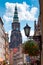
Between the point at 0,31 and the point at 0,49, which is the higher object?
the point at 0,31

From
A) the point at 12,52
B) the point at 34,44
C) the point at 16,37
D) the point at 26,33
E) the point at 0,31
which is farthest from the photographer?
the point at 16,37

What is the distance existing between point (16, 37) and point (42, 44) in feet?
343

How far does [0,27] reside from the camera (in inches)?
1997

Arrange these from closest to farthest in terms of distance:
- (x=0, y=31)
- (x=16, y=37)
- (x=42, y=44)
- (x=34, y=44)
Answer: (x=42, y=44)
(x=34, y=44)
(x=0, y=31)
(x=16, y=37)

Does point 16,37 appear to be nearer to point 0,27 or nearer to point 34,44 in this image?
point 0,27

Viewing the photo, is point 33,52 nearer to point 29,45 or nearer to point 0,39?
point 29,45

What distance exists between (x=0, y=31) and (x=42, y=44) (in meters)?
40.5

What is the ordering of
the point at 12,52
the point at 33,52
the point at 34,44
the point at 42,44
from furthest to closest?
the point at 12,52 → the point at 33,52 → the point at 34,44 → the point at 42,44

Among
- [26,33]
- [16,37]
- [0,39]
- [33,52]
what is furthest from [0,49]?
[16,37]

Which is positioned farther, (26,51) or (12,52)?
(12,52)

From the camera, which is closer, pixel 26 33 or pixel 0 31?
pixel 26 33

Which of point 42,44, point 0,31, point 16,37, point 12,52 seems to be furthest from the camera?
point 16,37

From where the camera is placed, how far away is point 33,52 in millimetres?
13781

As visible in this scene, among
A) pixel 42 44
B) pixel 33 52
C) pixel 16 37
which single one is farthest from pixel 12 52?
pixel 42 44
